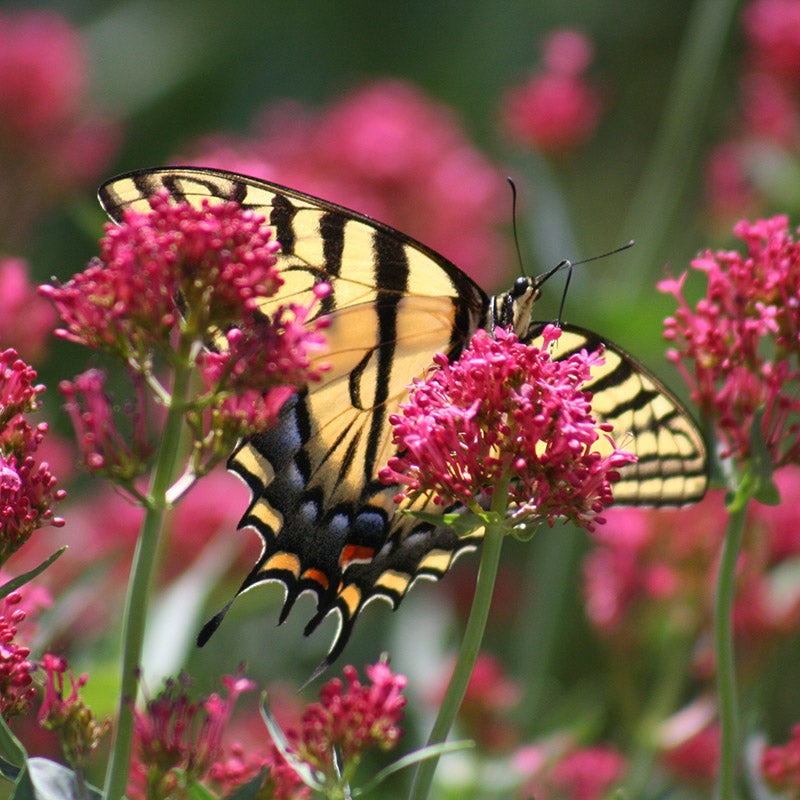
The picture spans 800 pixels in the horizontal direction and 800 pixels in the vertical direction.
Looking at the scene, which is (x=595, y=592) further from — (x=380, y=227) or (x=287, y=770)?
(x=287, y=770)

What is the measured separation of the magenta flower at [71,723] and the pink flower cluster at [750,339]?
0.56 meters

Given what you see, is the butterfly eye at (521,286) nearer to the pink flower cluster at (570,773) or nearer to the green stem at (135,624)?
the pink flower cluster at (570,773)

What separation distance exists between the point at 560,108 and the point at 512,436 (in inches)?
50.8

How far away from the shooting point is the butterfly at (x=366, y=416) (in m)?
1.21

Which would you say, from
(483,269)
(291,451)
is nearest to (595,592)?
(291,451)

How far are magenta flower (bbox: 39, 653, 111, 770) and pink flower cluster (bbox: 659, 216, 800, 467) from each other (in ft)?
1.83

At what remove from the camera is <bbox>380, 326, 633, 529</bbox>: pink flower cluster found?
85 centimetres

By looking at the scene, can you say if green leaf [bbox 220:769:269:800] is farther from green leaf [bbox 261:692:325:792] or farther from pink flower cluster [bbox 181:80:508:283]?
pink flower cluster [bbox 181:80:508:283]

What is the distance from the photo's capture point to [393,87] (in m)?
2.69

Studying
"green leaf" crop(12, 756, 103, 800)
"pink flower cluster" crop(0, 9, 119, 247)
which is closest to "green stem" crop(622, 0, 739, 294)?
"pink flower cluster" crop(0, 9, 119, 247)

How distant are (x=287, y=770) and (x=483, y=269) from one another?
1654mm

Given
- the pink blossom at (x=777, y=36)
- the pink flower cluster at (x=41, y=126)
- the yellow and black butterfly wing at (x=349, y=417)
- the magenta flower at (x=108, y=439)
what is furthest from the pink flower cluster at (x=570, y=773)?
the pink blossom at (x=777, y=36)

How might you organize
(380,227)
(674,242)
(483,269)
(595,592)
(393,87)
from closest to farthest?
1. (380,227)
2. (595,592)
3. (483,269)
4. (393,87)
5. (674,242)

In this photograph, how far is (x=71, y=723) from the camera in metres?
0.78
